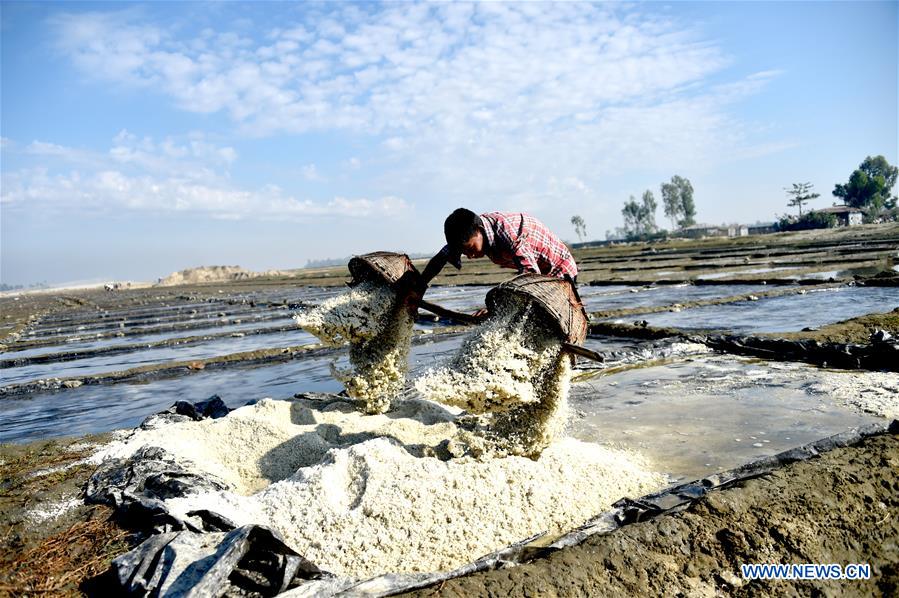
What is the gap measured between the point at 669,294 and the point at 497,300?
11.5m

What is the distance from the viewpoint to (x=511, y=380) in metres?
3.11

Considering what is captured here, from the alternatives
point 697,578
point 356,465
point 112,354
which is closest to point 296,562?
point 356,465

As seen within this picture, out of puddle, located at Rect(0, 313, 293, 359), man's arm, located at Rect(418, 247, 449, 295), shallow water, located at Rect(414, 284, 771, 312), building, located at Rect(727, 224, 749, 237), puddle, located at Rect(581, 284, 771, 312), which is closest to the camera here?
man's arm, located at Rect(418, 247, 449, 295)

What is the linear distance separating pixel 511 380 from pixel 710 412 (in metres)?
2.15

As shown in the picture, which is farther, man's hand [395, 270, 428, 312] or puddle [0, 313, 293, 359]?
puddle [0, 313, 293, 359]

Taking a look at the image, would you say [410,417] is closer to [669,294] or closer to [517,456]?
[517,456]

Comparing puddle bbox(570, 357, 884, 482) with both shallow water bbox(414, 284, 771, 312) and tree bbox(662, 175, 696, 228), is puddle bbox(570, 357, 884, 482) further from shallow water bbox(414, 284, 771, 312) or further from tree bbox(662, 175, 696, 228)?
tree bbox(662, 175, 696, 228)

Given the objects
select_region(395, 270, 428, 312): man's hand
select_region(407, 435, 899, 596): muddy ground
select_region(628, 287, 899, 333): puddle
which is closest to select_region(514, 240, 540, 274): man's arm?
select_region(395, 270, 428, 312): man's hand

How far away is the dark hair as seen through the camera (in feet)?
11.8

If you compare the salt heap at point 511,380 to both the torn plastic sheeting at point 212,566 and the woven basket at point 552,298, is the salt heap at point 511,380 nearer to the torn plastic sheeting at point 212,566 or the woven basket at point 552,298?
the woven basket at point 552,298

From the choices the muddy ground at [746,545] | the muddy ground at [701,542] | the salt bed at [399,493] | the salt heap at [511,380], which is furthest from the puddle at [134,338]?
the muddy ground at [746,545]

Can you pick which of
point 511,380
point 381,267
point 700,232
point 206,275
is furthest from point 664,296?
point 206,275

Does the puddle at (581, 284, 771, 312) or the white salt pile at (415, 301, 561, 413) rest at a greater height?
the white salt pile at (415, 301, 561, 413)

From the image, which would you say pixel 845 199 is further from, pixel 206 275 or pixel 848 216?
pixel 206 275
